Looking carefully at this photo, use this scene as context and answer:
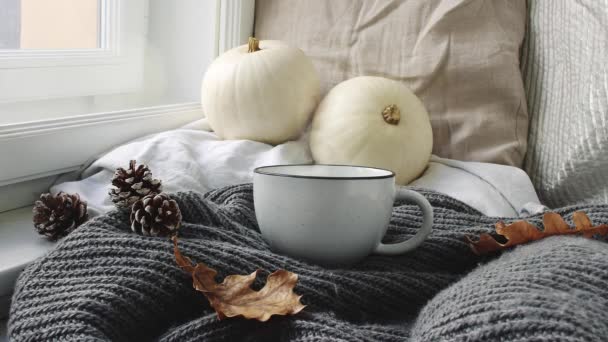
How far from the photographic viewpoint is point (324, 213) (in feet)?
1.89

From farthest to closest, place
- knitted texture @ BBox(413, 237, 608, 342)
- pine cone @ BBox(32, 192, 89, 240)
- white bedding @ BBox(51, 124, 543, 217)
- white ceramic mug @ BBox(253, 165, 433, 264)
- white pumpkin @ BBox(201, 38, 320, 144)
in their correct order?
white pumpkin @ BBox(201, 38, 320, 144) → white bedding @ BBox(51, 124, 543, 217) → pine cone @ BBox(32, 192, 89, 240) → white ceramic mug @ BBox(253, 165, 433, 264) → knitted texture @ BBox(413, 237, 608, 342)

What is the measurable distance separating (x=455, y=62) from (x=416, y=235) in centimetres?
47

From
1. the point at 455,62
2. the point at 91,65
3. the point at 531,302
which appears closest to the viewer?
the point at 531,302

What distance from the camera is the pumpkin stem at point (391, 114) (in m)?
0.93

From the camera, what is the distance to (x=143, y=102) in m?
1.28

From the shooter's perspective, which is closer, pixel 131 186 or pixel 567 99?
pixel 131 186

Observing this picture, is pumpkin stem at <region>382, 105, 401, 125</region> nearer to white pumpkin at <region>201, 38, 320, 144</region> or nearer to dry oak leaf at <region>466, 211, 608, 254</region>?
white pumpkin at <region>201, 38, 320, 144</region>

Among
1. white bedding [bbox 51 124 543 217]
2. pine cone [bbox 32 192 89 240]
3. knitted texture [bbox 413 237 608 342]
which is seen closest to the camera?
knitted texture [bbox 413 237 608 342]

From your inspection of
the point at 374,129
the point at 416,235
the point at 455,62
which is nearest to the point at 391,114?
the point at 374,129

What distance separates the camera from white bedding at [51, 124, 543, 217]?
86cm

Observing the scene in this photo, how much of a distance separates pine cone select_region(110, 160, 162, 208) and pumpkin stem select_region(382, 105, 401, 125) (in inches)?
14.0

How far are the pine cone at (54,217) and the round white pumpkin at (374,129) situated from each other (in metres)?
0.38

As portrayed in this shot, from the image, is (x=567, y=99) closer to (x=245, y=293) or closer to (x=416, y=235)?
(x=416, y=235)

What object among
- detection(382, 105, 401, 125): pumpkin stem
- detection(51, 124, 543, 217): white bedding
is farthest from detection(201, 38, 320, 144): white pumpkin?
detection(382, 105, 401, 125): pumpkin stem
